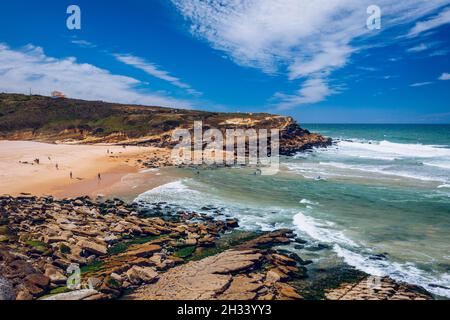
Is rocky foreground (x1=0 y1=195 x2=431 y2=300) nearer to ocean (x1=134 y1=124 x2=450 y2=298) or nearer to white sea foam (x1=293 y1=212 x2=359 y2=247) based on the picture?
white sea foam (x1=293 y1=212 x2=359 y2=247)

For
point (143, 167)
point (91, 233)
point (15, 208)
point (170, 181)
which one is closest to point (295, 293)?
point (91, 233)

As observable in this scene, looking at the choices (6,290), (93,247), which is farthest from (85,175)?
(6,290)

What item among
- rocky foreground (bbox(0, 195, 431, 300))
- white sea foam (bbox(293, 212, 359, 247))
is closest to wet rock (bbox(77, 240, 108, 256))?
rocky foreground (bbox(0, 195, 431, 300))

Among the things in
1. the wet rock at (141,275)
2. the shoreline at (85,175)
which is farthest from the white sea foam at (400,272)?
the wet rock at (141,275)

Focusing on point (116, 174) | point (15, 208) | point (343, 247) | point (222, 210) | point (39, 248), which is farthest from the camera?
point (116, 174)

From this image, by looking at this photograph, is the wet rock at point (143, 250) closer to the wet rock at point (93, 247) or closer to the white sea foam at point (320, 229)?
the wet rock at point (93, 247)

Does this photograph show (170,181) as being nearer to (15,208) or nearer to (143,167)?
(143,167)

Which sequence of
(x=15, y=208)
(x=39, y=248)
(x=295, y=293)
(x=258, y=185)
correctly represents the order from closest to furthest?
(x=295, y=293), (x=39, y=248), (x=15, y=208), (x=258, y=185)
